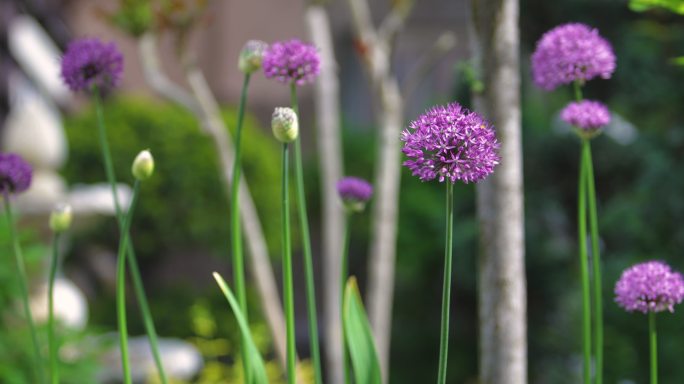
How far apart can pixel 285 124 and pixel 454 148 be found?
0.36m

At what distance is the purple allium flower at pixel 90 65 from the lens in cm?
185

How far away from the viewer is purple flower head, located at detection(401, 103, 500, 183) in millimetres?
1265

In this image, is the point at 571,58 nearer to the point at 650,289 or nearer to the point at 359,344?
the point at 650,289

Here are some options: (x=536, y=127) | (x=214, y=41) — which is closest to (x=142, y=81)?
(x=214, y=41)

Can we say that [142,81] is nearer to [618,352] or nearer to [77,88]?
[618,352]

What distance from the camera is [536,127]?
709cm

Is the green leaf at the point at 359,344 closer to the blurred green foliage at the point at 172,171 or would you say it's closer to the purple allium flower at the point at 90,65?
the purple allium flower at the point at 90,65

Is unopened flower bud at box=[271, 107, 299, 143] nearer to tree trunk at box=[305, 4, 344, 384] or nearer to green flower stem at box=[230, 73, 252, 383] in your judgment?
green flower stem at box=[230, 73, 252, 383]

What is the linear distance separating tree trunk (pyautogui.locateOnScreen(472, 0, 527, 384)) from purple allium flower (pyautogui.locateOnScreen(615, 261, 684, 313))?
11.3 inches

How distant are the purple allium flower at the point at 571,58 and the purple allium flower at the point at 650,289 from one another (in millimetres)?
393

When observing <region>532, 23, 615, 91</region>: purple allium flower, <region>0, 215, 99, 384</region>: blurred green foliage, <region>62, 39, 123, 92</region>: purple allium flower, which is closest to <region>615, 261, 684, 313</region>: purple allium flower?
<region>532, 23, 615, 91</region>: purple allium flower

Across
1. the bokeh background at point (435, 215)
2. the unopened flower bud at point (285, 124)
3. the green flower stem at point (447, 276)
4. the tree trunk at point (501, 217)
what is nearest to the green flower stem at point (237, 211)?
the unopened flower bud at point (285, 124)

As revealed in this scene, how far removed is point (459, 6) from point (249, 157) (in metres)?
6.20

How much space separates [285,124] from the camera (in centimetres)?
153
